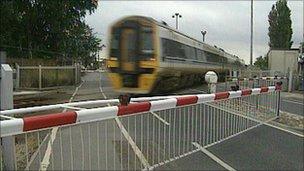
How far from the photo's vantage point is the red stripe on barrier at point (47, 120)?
3861 mm

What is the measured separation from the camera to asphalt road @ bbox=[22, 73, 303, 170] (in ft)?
15.5

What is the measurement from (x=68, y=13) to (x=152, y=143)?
36.4 metres

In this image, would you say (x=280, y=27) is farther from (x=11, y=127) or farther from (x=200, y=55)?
(x=11, y=127)

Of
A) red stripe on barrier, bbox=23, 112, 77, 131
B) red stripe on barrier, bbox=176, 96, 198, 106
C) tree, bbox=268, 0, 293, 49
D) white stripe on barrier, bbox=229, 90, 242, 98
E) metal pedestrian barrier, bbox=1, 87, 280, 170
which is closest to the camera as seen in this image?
red stripe on barrier, bbox=23, 112, 77, 131

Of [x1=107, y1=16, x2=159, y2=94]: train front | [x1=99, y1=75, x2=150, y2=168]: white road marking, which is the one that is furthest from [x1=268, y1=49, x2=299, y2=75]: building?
[x1=99, y1=75, x2=150, y2=168]: white road marking

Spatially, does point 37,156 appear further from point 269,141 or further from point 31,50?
point 31,50

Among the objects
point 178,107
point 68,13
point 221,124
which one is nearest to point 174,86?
point 221,124

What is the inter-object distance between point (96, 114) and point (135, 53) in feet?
50.2

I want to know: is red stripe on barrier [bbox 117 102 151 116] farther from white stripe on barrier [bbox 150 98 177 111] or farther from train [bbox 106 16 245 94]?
train [bbox 106 16 245 94]

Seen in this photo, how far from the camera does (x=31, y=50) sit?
4181 cm

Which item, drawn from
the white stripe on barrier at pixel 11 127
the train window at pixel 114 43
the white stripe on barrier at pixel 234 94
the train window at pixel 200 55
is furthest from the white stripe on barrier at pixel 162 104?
the train window at pixel 200 55

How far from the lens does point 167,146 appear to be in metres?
6.52

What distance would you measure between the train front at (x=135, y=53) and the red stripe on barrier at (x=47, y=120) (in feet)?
49.9

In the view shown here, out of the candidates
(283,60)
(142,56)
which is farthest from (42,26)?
(142,56)
